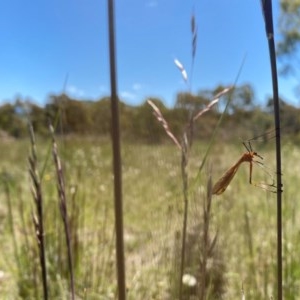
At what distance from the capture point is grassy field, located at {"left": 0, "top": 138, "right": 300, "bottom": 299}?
2.58ft

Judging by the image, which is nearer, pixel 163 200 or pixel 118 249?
pixel 118 249

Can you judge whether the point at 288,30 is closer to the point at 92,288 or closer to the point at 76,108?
the point at 76,108

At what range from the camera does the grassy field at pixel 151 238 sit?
79cm

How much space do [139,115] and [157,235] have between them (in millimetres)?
1499

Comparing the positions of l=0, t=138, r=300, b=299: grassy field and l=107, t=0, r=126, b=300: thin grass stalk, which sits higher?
l=107, t=0, r=126, b=300: thin grass stalk

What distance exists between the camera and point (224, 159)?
12.4 ft

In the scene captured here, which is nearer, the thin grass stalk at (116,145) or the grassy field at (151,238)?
the thin grass stalk at (116,145)

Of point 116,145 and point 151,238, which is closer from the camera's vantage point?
point 116,145

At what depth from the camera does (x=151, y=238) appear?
2.85ft

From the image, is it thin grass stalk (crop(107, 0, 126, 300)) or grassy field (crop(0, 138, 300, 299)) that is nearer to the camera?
thin grass stalk (crop(107, 0, 126, 300))

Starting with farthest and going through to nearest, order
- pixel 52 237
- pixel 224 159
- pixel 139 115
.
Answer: pixel 224 159
pixel 139 115
pixel 52 237

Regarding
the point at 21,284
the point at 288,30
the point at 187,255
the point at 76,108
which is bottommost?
the point at 21,284

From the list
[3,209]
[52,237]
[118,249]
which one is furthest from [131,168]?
[118,249]

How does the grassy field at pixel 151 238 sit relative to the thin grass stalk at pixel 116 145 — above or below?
below
